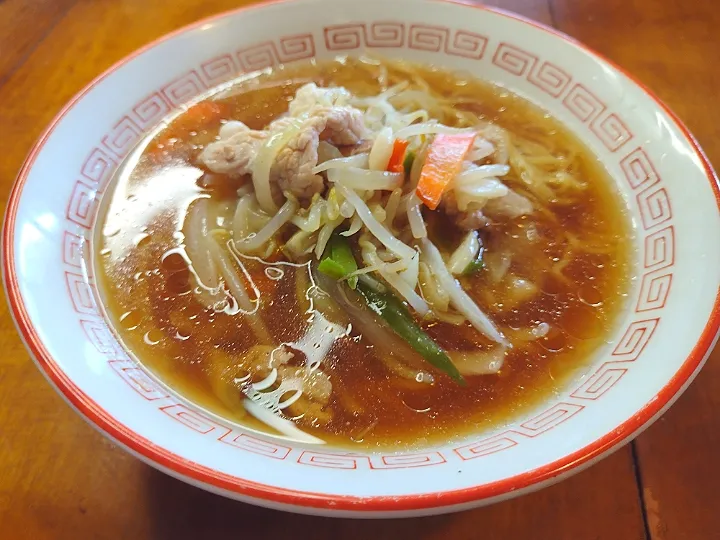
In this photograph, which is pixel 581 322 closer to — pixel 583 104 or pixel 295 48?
pixel 583 104

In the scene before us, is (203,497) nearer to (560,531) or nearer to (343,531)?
(343,531)

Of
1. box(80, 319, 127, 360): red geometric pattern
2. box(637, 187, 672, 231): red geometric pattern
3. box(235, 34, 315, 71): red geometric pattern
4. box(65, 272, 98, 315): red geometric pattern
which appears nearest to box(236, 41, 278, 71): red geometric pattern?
box(235, 34, 315, 71): red geometric pattern

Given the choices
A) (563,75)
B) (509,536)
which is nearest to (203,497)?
(509,536)

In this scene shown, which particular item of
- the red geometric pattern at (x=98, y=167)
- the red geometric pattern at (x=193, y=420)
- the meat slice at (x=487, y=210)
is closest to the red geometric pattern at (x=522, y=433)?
the red geometric pattern at (x=193, y=420)

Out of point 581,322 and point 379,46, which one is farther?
point 379,46

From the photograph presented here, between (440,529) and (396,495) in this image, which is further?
(440,529)

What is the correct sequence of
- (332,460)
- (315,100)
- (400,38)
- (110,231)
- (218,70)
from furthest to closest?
(400,38) < (218,70) < (315,100) < (110,231) < (332,460)

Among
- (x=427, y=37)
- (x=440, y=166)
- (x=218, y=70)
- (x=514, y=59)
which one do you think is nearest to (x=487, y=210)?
(x=440, y=166)

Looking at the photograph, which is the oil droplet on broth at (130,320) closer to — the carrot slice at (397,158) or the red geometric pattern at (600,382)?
the carrot slice at (397,158)
